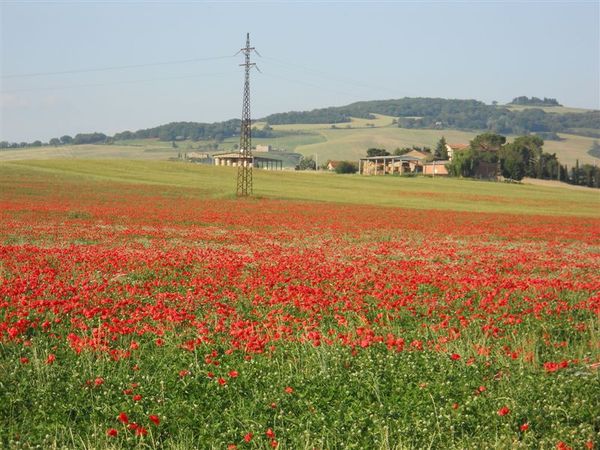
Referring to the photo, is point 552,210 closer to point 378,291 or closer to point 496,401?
point 378,291

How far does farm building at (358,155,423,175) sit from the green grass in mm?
55267

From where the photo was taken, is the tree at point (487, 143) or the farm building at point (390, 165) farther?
the farm building at point (390, 165)

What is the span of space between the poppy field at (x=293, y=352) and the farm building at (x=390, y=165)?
15856cm

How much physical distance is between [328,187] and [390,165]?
8082 cm

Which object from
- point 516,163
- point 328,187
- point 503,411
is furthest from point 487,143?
point 503,411

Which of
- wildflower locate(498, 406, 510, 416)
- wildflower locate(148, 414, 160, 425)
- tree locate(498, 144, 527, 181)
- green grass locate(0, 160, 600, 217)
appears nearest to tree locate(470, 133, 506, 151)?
tree locate(498, 144, 527, 181)

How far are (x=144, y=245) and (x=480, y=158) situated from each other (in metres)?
142

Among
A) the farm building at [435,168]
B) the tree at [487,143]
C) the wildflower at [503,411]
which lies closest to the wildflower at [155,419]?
the wildflower at [503,411]

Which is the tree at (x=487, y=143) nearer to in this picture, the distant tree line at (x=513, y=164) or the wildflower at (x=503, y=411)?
the distant tree line at (x=513, y=164)

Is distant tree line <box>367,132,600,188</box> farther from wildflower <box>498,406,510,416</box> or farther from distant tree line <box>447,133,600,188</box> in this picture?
wildflower <box>498,406,510,416</box>

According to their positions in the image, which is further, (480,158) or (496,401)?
(480,158)

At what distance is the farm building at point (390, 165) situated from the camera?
181 metres

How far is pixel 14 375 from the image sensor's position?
8.74 metres

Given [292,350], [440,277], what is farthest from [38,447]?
[440,277]
